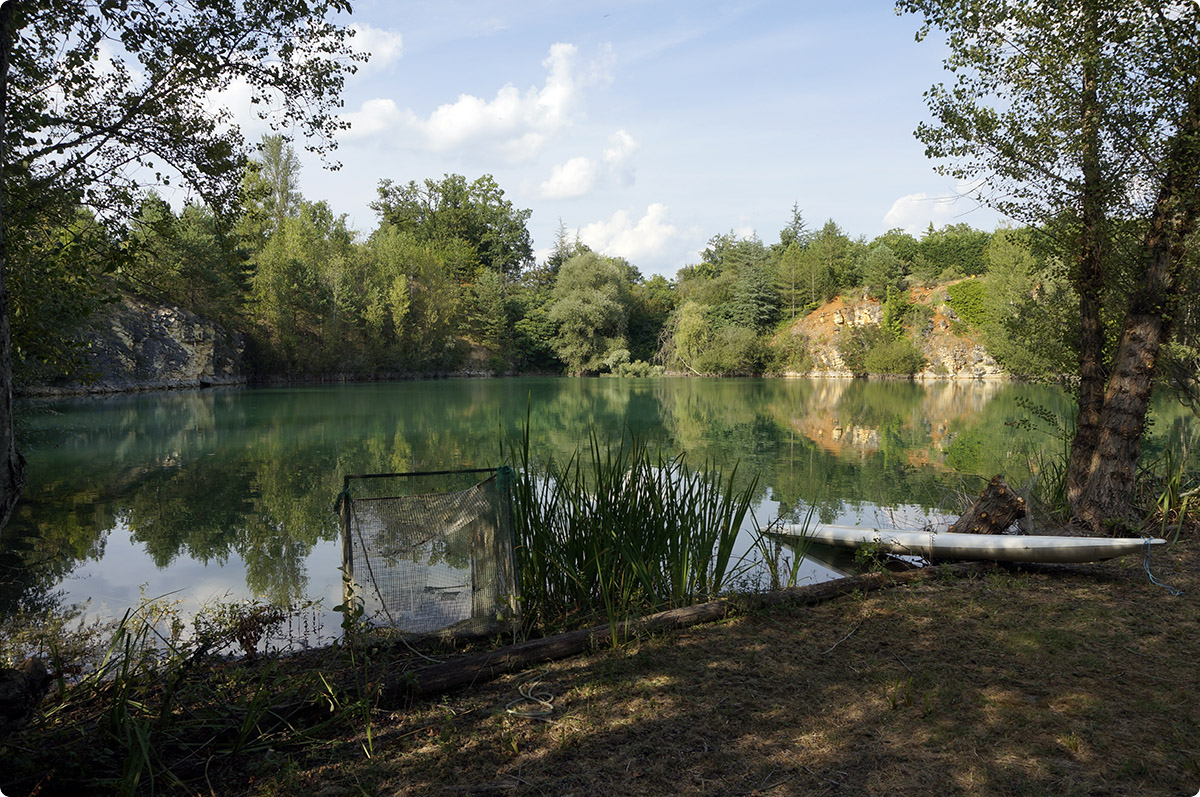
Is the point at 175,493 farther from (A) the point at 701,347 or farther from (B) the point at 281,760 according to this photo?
(A) the point at 701,347

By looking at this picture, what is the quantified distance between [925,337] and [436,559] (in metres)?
40.4

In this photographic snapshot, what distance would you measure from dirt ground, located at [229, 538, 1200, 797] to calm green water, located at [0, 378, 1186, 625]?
1.55 meters

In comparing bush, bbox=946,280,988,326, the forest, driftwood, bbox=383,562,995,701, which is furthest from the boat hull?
bush, bbox=946,280,988,326

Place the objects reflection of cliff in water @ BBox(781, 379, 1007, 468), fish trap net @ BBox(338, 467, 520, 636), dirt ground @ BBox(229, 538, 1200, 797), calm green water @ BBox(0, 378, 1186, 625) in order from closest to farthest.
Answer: dirt ground @ BBox(229, 538, 1200, 797), fish trap net @ BBox(338, 467, 520, 636), calm green water @ BBox(0, 378, 1186, 625), reflection of cliff in water @ BBox(781, 379, 1007, 468)

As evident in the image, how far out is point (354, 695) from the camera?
2.81 m

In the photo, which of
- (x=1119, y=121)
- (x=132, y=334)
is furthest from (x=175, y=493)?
(x=132, y=334)

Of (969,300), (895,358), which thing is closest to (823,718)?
(895,358)

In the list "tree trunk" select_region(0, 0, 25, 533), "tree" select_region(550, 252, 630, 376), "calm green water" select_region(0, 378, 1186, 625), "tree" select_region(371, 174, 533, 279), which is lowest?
"calm green water" select_region(0, 378, 1186, 625)

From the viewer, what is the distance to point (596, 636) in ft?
11.1

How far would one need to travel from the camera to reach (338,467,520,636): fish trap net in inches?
134

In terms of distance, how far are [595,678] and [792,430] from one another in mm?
13665

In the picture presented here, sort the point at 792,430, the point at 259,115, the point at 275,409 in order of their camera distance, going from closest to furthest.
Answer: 1. the point at 259,115
2. the point at 792,430
3. the point at 275,409

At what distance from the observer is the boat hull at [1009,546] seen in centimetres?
428

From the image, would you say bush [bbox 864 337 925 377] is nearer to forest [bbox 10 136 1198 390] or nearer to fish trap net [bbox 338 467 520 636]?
forest [bbox 10 136 1198 390]
